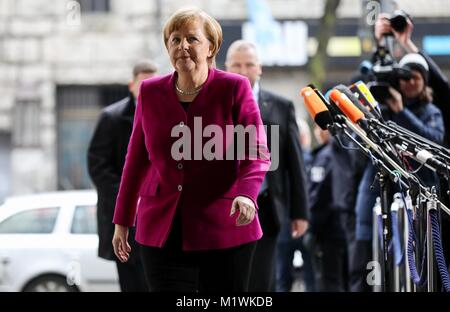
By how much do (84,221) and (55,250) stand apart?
15.8 inches

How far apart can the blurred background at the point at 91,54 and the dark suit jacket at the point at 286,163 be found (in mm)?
15384

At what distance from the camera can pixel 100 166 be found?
8.09 metres

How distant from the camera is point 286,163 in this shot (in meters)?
7.93

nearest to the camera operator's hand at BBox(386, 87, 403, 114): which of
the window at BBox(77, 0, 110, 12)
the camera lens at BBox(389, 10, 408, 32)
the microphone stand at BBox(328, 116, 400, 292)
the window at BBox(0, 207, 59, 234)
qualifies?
the camera lens at BBox(389, 10, 408, 32)

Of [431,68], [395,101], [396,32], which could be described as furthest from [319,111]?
[431,68]

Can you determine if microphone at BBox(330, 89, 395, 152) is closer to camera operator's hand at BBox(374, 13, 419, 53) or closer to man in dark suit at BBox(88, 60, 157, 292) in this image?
camera operator's hand at BBox(374, 13, 419, 53)

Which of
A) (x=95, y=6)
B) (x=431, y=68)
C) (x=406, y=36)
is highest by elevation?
(x=95, y=6)

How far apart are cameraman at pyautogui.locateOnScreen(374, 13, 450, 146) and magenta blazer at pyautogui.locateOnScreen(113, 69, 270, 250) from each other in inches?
113

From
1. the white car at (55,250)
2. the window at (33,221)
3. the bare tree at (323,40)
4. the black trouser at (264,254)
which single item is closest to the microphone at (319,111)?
the black trouser at (264,254)

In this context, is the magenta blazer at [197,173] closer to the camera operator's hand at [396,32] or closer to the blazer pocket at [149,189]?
the blazer pocket at [149,189]

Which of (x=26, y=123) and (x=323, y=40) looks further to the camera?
(x=26, y=123)

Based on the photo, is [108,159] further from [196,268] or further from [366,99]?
[196,268]

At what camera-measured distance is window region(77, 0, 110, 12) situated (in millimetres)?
24078

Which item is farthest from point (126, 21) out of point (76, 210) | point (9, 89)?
point (76, 210)
